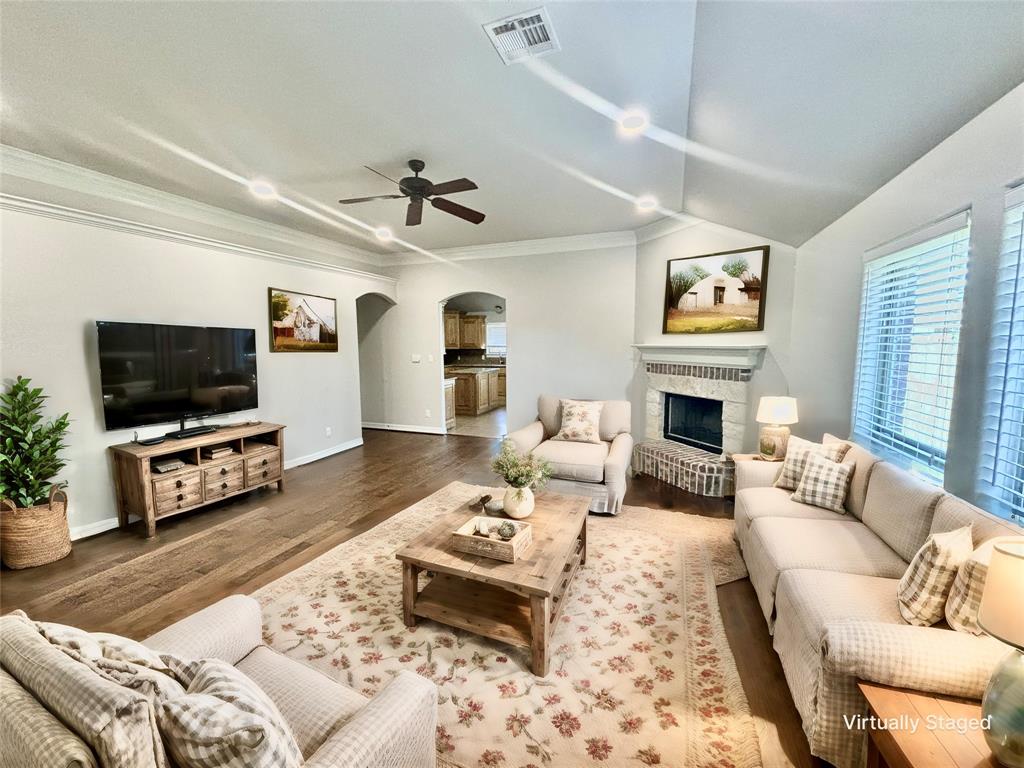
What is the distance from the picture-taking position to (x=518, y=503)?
231cm

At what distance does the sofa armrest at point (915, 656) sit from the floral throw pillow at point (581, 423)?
8.92ft

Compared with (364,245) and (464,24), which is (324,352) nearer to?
(364,245)

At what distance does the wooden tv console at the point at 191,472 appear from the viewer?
10.1 feet

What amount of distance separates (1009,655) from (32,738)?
2.10m

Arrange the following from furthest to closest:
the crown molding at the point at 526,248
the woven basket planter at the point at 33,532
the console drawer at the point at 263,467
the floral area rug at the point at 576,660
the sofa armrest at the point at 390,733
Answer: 1. the crown molding at the point at 526,248
2. the console drawer at the point at 263,467
3. the woven basket planter at the point at 33,532
4. the floral area rug at the point at 576,660
5. the sofa armrest at the point at 390,733

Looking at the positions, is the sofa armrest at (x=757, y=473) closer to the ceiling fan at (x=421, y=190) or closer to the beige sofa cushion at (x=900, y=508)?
the beige sofa cushion at (x=900, y=508)

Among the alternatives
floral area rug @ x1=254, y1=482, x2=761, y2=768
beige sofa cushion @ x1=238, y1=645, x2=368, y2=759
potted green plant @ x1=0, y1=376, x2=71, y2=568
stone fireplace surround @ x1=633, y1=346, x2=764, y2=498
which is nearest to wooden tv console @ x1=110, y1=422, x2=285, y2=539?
potted green plant @ x1=0, y1=376, x2=71, y2=568

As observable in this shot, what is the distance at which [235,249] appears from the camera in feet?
13.3

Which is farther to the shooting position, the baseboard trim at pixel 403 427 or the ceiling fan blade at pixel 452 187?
the baseboard trim at pixel 403 427

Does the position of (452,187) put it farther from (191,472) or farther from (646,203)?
(191,472)

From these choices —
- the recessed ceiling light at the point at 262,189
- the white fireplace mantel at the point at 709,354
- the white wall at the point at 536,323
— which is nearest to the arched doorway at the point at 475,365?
the white wall at the point at 536,323

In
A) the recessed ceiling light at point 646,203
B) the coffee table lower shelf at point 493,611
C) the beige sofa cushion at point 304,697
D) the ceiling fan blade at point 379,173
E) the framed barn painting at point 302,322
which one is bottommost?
the coffee table lower shelf at point 493,611

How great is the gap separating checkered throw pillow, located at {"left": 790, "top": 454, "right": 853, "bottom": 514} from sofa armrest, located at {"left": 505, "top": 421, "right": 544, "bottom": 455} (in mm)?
2005

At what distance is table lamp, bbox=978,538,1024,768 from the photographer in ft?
3.30
